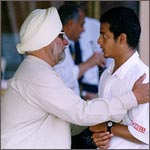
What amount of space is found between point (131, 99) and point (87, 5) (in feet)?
12.7

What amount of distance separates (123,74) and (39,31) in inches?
19.9

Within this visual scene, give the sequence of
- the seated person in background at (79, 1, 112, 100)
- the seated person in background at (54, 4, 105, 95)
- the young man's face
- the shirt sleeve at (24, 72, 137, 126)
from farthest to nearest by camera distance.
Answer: the seated person in background at (79, 1, 112, 100) → the seated person in background at (54, 4, 105, 95) → the young man's face → the shirt sleeve at (24, 72, 137, 126)

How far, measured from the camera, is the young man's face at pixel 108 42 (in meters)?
2.84

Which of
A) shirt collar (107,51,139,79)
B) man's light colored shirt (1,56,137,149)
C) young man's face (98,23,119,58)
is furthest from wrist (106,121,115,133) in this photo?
young man's face (98,23,119,58)

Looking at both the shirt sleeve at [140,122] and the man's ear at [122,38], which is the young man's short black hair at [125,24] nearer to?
the man's ear at [122,38]

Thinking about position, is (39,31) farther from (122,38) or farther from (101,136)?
(101,136)

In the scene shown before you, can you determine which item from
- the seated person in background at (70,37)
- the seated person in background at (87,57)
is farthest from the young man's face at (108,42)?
the seated person in background at (87,57)

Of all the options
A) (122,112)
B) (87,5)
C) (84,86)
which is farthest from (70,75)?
(122,112)

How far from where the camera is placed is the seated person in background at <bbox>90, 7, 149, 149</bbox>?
2777mm

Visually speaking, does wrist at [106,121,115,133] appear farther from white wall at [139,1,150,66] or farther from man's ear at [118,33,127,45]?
white wall at [139,1,150,66]

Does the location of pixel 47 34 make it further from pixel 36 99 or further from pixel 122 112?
pixel 122 112

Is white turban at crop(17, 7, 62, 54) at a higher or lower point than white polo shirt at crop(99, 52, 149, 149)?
higher

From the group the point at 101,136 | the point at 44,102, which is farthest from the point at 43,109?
the point at 101,136

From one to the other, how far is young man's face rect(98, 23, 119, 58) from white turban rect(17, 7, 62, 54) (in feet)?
0.80
